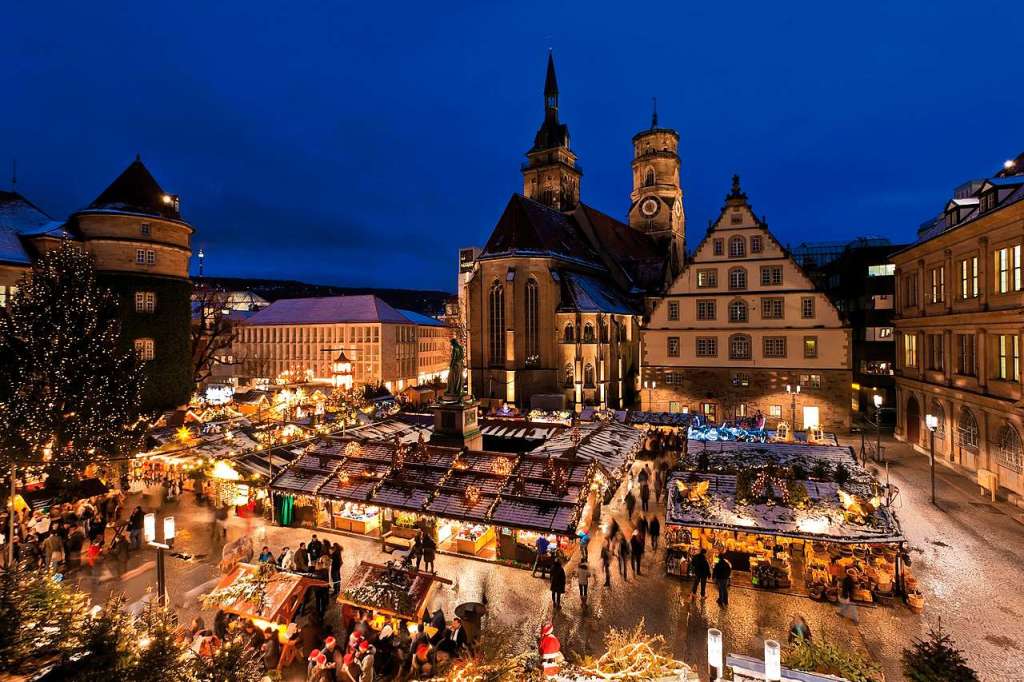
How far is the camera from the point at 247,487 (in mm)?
20812

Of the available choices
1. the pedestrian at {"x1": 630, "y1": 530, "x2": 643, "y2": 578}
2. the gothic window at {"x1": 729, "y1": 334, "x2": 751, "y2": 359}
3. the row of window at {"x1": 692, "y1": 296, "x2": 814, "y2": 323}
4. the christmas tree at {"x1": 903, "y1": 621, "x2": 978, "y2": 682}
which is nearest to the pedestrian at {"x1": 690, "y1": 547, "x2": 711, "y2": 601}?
the pedestrian at {"x1": 630, "y1": 530, "x2": 643, "y2": 578}

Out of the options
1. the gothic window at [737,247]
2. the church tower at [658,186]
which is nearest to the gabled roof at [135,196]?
Answer: the gothic window at [737,247]

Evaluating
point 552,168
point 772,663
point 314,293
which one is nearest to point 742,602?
point 772,663

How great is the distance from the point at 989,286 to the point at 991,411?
5305mm

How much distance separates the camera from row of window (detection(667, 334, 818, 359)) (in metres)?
34.4

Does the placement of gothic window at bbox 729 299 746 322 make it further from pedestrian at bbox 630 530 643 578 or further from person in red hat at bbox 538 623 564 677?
person in red hat at bbox 538 623 564 677

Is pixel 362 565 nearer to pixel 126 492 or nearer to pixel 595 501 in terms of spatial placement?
pixel 595 501

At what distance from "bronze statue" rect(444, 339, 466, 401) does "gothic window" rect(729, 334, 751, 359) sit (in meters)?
23.3

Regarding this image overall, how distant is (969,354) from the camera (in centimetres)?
2423

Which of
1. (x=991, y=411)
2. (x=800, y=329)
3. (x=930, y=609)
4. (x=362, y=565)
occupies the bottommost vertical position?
(x=930, y=609)

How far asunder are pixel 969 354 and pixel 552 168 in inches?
1872

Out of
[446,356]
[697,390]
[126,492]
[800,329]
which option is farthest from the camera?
[446,356]

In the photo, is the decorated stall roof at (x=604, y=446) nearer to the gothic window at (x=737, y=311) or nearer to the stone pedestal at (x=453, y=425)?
the stone pedestal at (x=453, y=425)

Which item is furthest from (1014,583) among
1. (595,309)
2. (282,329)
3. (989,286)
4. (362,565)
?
(282,329)
